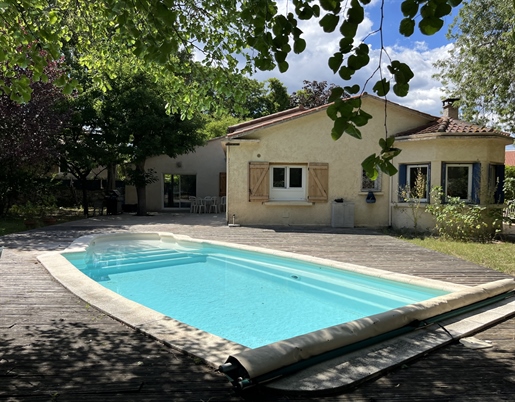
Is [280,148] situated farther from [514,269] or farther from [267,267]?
[514,269]

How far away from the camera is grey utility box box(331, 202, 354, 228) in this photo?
13.6 metres

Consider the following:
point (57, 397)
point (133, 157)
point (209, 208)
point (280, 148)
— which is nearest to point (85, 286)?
point (57, 397)

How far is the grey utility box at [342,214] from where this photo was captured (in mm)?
13625

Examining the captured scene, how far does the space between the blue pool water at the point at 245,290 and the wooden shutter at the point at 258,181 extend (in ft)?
13.3

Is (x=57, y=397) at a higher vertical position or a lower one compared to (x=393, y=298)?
higher

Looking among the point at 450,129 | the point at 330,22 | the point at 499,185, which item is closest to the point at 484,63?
the point at 450,129

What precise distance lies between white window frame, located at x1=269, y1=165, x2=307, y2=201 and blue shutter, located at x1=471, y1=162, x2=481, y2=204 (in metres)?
5.59

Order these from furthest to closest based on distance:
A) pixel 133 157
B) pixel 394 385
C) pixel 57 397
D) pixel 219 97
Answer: pixel 133 157 < pixel 219 97 < pixel 394 385 < pixel 57 397

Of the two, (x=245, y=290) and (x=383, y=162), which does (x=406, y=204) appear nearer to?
(x=245, y=290)

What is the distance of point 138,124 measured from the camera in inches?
650

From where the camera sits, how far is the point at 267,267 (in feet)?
27.8

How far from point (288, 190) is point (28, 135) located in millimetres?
9662

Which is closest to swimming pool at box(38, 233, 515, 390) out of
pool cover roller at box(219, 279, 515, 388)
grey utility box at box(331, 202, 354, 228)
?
pool cover roller at box(219, 279, 515, 388)

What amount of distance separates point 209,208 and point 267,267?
1272 centimetres
